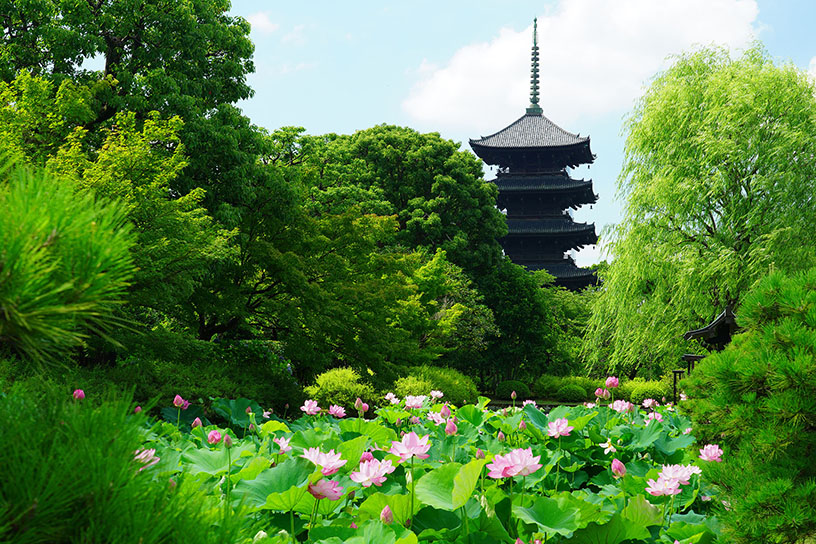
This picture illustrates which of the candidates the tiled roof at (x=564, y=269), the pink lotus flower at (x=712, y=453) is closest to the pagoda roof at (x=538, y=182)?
the tiled roof at (x=564, y=269)

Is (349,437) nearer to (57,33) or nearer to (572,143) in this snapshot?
(57,33)

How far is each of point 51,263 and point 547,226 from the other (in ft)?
97.1

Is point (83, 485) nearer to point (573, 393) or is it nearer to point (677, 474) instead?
point (677, 474)

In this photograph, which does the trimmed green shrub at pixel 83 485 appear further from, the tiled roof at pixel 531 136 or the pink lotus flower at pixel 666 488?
the tiled roof at pixel 531 136

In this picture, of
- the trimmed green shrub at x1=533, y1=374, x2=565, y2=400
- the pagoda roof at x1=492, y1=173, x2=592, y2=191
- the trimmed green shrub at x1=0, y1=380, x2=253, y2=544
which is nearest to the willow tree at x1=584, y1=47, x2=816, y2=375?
the trimmed green shrub at x1=533, y1=374, x2=565, y2=400

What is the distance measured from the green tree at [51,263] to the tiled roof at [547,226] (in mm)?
28515

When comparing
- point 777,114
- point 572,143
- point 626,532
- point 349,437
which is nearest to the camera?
point 626,532

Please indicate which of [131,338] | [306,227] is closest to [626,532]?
[131,338]

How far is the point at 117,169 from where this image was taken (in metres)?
6.46

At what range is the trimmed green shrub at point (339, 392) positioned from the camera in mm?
9578

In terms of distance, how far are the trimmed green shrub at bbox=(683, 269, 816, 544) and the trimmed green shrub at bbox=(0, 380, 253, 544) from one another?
1951 mm

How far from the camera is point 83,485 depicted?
0.93 m

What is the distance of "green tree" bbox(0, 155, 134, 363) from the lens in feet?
2.69

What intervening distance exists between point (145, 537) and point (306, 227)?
29.5ft
